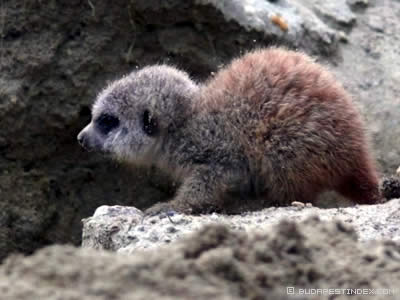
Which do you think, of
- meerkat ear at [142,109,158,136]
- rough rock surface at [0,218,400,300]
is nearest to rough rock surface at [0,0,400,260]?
meerkat ear at [142,109,158,136]

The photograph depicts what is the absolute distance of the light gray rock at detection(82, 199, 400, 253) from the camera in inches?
153

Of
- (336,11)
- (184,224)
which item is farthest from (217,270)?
(336,11)

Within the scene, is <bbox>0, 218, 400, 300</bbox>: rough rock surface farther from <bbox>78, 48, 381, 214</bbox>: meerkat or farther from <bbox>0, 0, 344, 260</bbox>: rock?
<bbox>0, 0, 344, 260</bbox>: rock

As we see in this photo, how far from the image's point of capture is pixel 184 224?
4.11 m

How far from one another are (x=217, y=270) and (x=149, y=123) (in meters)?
3.33

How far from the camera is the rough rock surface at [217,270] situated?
2.05 metres

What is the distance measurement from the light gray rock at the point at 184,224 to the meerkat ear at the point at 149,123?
39.0 inches

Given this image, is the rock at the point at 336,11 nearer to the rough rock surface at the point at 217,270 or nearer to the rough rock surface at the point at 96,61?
the rough rock surface at the point at 96,61

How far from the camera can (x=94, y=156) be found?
6906 mm

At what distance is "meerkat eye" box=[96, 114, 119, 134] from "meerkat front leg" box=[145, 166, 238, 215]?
0.73 m

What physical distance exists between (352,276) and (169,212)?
86.1 inches

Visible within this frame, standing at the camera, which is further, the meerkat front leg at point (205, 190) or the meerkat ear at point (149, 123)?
the meerkat ear at point (149, 123)

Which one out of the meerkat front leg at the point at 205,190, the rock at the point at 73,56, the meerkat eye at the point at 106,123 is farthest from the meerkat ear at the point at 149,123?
the rock at the point at 73,56

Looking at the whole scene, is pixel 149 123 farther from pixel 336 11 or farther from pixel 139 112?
pixel 336 11
